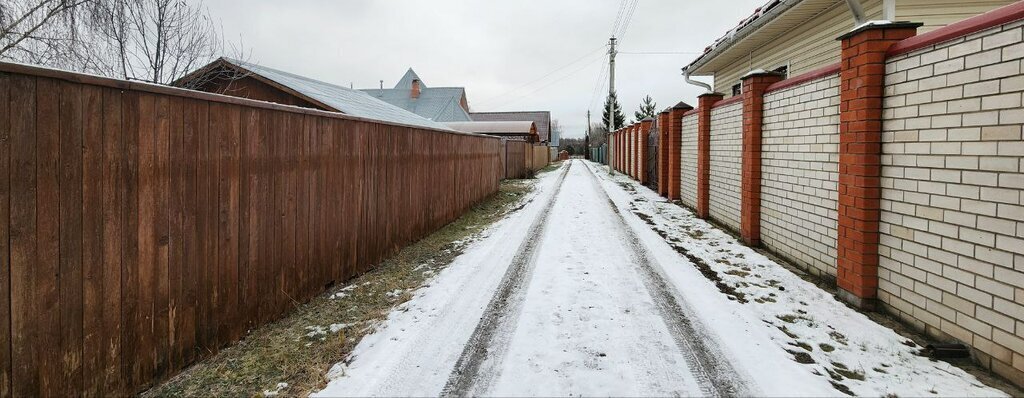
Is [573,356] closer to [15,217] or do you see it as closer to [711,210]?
[15,217]

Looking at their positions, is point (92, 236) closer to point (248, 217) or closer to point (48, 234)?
point (48, 234)

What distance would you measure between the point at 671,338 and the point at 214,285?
313 cm

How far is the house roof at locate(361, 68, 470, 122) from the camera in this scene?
3869 cm

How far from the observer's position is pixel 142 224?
2643mm

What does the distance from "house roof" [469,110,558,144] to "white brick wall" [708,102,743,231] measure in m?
50.1

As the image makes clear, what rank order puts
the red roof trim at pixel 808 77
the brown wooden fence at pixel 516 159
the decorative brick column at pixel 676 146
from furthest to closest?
the brown wooden fence at pixel 516 159, the decorative brick column at pixel 676 146, the red roof trim at pixel 808 77

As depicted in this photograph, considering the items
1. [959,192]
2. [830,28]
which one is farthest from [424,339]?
[830,28]

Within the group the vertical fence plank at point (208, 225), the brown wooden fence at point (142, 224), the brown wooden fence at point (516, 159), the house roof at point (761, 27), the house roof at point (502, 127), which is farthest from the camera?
the house roof at point (502, 127)

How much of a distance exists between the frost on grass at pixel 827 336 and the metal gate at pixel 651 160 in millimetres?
9627

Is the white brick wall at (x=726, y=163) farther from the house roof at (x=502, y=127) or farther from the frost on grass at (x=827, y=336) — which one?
the house roof at (x=502, y=127)

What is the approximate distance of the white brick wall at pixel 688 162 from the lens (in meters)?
10.3

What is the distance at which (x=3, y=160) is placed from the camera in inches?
79.0

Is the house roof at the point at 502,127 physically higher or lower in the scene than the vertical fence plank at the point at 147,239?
higher

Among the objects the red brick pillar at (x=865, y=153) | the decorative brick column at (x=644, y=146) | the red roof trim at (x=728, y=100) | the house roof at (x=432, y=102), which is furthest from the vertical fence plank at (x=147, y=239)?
the house roof at (x=432, y=102)
